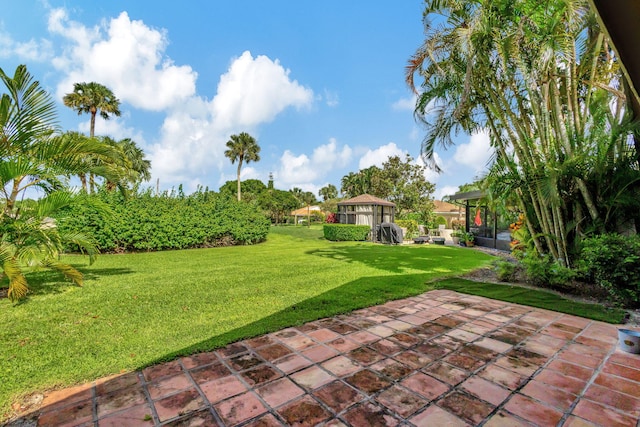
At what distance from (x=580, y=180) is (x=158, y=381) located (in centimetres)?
678

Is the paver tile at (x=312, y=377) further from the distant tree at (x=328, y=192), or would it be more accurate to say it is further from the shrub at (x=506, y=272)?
the distant tree at (x=328, y=192)

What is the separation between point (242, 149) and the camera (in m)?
31.7

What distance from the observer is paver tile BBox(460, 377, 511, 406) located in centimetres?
211

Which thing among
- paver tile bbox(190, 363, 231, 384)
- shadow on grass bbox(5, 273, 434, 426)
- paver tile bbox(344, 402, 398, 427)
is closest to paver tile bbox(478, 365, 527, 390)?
paver tile bbox(344, 402, 398, 427)

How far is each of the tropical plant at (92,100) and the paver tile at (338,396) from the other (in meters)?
21.7

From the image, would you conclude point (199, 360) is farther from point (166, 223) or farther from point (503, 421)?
point (166, 223)

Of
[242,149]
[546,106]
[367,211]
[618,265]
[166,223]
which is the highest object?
[242,149]

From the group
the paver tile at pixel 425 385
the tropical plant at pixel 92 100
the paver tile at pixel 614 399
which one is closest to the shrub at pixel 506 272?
the paver tile at pixel 614 399

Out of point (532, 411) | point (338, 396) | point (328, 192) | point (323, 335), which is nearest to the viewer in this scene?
point (532, 411)

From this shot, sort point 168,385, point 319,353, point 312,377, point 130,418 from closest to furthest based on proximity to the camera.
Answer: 1. point 130,418
2. point 168,385
3. point 312,377
4. point 319,353

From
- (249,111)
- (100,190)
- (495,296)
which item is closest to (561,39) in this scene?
(495,296)

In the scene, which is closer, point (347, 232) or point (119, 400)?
point (119, 400)

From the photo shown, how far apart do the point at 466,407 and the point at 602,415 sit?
2.81 ft

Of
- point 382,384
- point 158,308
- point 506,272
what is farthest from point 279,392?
point 506,272
